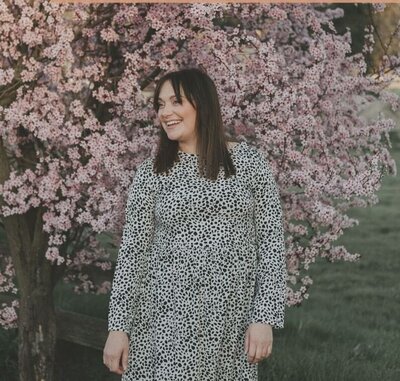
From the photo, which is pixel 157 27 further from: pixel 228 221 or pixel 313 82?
pixel 228 221

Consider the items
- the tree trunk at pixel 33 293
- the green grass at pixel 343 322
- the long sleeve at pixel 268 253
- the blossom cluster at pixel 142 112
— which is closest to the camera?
the long sleeve at pixel 268 253

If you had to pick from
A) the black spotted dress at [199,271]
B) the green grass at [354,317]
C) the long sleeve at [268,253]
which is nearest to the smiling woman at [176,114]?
the black spotted dress at [199,271]

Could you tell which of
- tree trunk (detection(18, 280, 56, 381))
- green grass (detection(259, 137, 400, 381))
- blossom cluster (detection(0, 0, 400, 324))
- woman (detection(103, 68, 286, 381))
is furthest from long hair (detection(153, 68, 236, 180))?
green grass (detection(259, 137, 400, 381))

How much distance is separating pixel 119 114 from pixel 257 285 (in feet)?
6.34

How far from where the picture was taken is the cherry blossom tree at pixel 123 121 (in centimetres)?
429

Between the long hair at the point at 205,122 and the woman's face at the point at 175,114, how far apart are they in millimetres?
16

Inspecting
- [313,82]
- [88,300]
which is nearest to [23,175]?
[313,82]

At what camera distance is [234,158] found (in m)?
3.04

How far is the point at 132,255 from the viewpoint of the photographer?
120 inches

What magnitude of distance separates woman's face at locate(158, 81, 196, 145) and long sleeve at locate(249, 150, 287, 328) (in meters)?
0.30

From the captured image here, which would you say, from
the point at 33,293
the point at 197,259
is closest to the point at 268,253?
the point at 197,259

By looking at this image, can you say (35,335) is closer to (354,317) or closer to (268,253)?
(268,253)

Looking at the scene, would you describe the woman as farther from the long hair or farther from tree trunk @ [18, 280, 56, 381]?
tree trunk @ [18, 280, 56, 381]

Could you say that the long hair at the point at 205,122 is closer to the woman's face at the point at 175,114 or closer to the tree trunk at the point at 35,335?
the woman's face at the point at 175,114
